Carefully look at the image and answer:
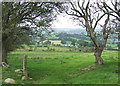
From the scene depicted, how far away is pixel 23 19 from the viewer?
75.4 feet

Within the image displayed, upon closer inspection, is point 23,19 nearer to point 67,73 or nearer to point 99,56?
point 67,73

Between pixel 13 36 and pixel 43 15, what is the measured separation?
6.09m

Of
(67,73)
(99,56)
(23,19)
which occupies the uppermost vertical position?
→ (23,19)

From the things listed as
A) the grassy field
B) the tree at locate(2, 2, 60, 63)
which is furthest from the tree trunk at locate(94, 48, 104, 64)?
the tree at locate(2, 2, 60, 63)

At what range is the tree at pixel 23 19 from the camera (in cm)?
1906

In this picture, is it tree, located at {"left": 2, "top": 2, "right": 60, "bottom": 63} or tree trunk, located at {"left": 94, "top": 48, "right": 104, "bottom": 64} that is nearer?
tree, located at {"left": 2, "top": 2, "right": 60, "bottom": 63}

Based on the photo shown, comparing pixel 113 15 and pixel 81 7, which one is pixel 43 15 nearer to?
pixel 81 7

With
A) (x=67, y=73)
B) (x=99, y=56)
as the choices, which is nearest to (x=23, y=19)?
(x=67, y=73)

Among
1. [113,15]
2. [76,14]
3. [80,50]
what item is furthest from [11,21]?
[80,50]

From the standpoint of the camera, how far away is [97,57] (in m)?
22.5

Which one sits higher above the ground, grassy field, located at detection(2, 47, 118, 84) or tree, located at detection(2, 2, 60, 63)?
tree, located at detection(2, 2, 60, 63)

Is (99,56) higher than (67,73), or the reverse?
(99,56)

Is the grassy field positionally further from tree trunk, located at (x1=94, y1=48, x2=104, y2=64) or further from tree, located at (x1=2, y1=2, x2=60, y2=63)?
tree, located at (x1=2, y1=2, x2=60, y2=63)

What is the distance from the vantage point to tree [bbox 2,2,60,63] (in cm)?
1906
